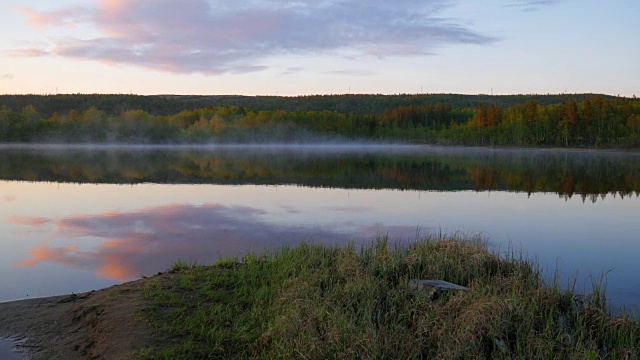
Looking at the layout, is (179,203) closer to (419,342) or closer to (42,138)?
(419,342)

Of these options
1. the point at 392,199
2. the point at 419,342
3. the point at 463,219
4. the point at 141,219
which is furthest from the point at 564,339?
the point at 392,199

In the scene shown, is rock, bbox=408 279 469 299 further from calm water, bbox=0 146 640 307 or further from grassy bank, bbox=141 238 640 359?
calm water, bbox=0 146 640 307

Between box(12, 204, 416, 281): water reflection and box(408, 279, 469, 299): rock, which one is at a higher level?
box(408, 279, 469, 299): rock

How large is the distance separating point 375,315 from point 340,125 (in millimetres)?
148613

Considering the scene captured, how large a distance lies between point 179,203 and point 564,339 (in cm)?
1949

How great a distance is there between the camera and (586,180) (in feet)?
122

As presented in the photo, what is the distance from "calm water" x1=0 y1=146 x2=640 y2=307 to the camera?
41.6 ft

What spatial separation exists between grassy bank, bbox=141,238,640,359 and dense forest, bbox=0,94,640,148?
329 feet

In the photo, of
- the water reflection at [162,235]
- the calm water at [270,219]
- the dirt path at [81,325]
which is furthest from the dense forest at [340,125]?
the dirt path at [81,325]

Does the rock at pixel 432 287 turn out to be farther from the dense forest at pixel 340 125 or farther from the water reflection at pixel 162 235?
the dense forest at pixel 340 125

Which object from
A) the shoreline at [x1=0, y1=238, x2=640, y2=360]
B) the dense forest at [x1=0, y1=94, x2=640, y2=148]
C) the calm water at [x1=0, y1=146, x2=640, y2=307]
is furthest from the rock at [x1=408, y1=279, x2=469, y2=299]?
the dense forest at [x1=0, y1=94, x2=640, y2=148]

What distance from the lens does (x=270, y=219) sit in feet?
63.2

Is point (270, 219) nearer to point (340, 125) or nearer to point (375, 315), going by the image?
point (375, 315)

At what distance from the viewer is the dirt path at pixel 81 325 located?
7.41 meters
